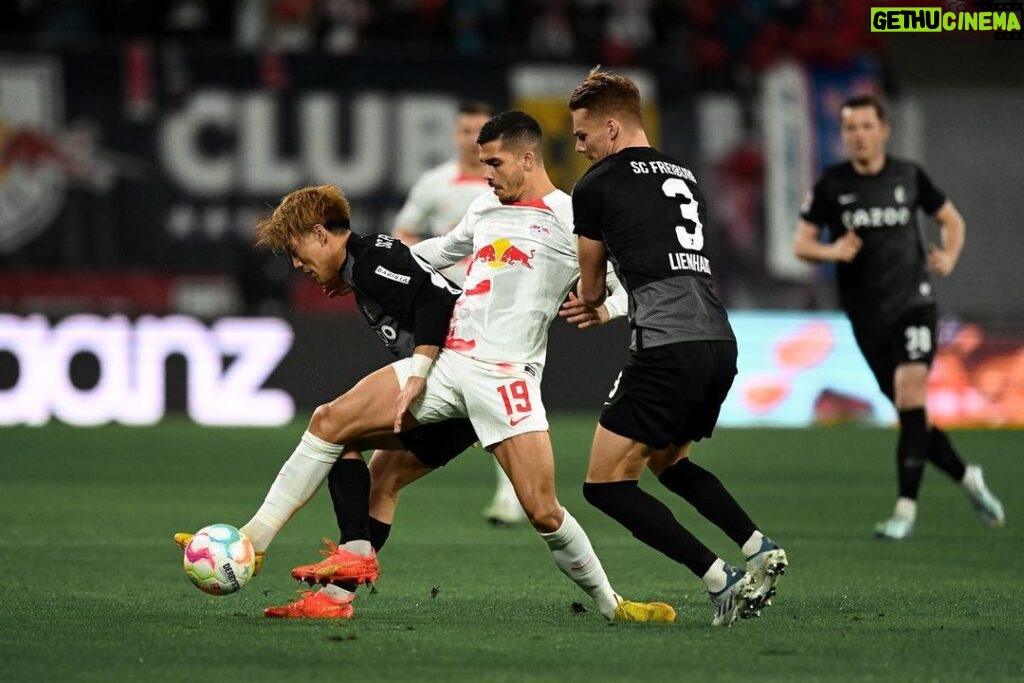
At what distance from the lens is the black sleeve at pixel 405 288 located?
19.0 feet

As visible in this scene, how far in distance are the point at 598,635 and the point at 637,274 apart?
1.17 m

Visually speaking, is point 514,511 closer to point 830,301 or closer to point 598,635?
point 598,635

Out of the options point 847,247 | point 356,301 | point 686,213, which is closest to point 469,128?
point 847,247

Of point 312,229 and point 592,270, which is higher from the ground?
point 312,229

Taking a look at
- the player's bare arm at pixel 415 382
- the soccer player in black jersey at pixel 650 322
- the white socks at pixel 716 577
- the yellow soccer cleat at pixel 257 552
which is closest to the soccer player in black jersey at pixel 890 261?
the soccer player in black jersey at pixel 650 322

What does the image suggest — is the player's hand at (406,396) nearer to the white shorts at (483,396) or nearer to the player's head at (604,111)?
the white shorts at (483,396)

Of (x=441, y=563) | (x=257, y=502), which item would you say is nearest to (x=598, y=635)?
(x=441, y=563)

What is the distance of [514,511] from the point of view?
9.14m

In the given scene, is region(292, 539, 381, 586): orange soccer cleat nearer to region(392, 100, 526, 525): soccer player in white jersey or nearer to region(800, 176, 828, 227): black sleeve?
region(392, 100, 526, 525): soccer player in white jersey

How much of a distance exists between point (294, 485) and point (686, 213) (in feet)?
5.18

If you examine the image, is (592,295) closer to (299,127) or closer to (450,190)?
(450,190)

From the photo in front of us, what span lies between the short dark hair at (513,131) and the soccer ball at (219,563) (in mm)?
1591

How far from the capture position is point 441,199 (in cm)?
924

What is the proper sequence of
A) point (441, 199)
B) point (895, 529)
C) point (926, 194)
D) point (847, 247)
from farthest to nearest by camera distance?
point (441, 199) → point (926, 194) → point (847, 247) → point (895, 529)
